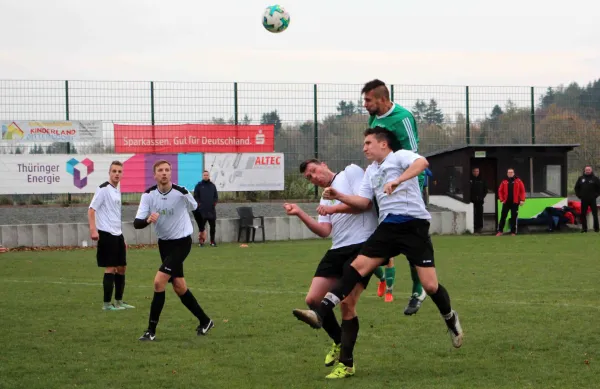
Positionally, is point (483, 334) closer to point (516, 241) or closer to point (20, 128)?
point (516, 241)

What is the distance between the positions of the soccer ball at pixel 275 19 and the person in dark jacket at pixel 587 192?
38.6ft

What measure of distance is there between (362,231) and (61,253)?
53.8 feet

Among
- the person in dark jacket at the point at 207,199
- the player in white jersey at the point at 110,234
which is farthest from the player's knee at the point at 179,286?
the person in dark jacket at the point at 207,199

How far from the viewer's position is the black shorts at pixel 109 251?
41.3 feet

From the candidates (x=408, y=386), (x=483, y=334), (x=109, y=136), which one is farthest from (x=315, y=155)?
(x=408, y=386)

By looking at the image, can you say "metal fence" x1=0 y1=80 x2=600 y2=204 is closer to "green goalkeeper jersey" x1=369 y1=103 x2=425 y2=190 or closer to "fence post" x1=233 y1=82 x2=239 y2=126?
"fence post" x1=233 y1=82 x2=239 y2=126

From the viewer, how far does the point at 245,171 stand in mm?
28016

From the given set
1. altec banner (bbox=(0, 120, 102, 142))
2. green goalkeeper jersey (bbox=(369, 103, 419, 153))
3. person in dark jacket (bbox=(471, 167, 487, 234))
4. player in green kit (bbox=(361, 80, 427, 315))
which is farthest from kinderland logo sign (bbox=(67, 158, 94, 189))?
green goalkeeper jersey (bbox=(369, 103, 419, 153))

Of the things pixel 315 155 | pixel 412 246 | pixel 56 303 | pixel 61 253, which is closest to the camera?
pixel 412 246

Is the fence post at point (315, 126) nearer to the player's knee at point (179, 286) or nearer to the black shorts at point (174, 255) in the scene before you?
the black shorts at point (174, 255)

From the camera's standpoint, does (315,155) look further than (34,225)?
Yes

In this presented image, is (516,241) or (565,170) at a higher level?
(565,170)

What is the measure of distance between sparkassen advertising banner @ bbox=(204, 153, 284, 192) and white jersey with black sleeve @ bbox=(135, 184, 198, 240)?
1746 centimetres

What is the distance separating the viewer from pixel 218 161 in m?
27.7
